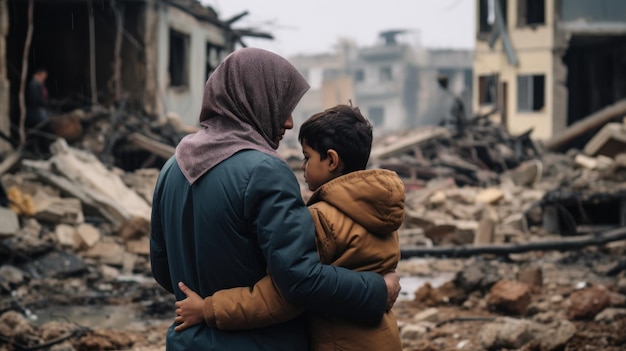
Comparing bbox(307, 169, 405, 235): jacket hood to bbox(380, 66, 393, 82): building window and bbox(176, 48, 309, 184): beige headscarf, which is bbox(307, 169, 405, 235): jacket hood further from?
bbox(380, 66, 393, 82): building window

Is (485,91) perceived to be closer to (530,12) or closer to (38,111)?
(530,12)

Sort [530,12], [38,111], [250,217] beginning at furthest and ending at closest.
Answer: [530,12] < [38,111] < [250,217]

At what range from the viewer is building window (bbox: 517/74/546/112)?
30.9 m

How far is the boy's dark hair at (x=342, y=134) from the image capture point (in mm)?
2643

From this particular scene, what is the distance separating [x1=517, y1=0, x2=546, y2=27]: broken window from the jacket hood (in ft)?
98.7

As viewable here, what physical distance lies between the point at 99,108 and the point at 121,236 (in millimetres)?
5723

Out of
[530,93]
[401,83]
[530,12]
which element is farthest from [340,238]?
[401,83]

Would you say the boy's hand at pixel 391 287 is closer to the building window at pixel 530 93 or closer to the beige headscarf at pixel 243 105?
the beige headscarf at pixel 243 105

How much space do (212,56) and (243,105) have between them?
21.3 metres

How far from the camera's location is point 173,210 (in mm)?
2639

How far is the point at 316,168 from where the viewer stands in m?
2.71

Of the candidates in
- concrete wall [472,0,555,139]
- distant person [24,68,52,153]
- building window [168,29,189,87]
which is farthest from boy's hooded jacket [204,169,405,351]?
concrete wall [472,0,555,139]

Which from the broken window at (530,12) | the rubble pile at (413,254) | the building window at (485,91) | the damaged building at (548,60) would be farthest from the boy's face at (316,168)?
the building window at (485,91)

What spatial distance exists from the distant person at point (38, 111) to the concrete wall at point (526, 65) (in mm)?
19143
